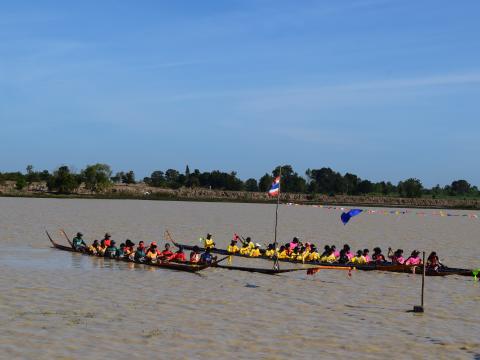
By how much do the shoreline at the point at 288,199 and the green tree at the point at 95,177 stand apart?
2.31m

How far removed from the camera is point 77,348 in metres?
16.0

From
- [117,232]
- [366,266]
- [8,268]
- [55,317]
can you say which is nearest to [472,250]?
[366,266]

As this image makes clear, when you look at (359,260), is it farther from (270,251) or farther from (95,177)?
(95,177)

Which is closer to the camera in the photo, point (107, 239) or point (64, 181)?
point (107, 239)

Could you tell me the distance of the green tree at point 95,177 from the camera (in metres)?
162

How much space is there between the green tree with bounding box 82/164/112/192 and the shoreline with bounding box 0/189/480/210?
231 cm

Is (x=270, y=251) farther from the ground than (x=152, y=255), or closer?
farther from the ground

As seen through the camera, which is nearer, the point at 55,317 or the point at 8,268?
the point at 55,317

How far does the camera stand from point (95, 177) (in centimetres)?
16312

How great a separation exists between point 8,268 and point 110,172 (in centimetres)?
14132

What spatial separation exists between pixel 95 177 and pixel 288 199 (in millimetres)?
51803

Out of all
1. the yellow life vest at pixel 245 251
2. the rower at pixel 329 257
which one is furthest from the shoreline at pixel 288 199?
the rower at pixel 329 257

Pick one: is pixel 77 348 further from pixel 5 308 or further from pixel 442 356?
pixel 442 356

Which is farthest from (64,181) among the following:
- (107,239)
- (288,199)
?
(107,239)
